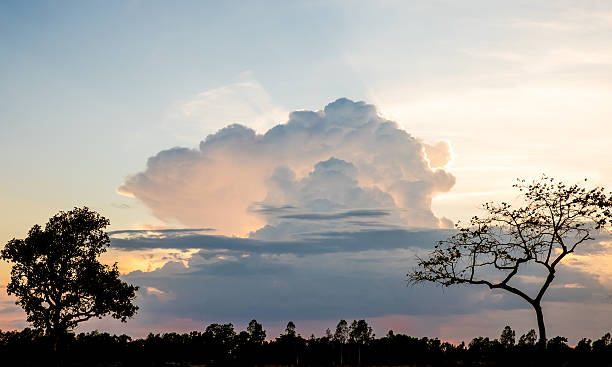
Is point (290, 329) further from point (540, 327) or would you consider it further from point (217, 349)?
point (540, 327)

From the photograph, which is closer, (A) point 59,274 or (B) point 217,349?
(A) point 59,274

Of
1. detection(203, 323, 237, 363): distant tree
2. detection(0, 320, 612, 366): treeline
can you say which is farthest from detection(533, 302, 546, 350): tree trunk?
detection(203, 323, 237, 363): distant tree

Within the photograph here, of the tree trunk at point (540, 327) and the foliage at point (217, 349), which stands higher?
the tree trunk at point (540, 327)

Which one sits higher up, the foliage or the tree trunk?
the tree trunk

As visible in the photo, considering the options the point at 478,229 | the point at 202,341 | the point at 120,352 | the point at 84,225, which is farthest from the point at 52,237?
the point at 202,341

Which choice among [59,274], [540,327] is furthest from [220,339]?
[540,327]

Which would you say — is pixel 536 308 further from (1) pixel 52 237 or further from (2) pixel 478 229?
(1) pixel 52 237

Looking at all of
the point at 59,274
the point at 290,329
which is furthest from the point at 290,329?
the point at 59,274

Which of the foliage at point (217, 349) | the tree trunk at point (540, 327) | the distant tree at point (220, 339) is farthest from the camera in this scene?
the distant tree at point (220, 339)

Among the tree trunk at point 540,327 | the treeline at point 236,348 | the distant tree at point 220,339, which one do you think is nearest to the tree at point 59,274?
the treeline at point 236,348

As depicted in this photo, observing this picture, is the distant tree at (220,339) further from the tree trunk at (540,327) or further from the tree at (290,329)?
the tree trunk at (540,327)

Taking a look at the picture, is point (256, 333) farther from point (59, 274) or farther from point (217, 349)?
point (59, 274)

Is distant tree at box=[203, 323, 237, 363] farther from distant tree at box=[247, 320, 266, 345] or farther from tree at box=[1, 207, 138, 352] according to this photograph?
tree at box=[1, 207, 138, 352]

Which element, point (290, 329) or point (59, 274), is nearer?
point (59, 274)
